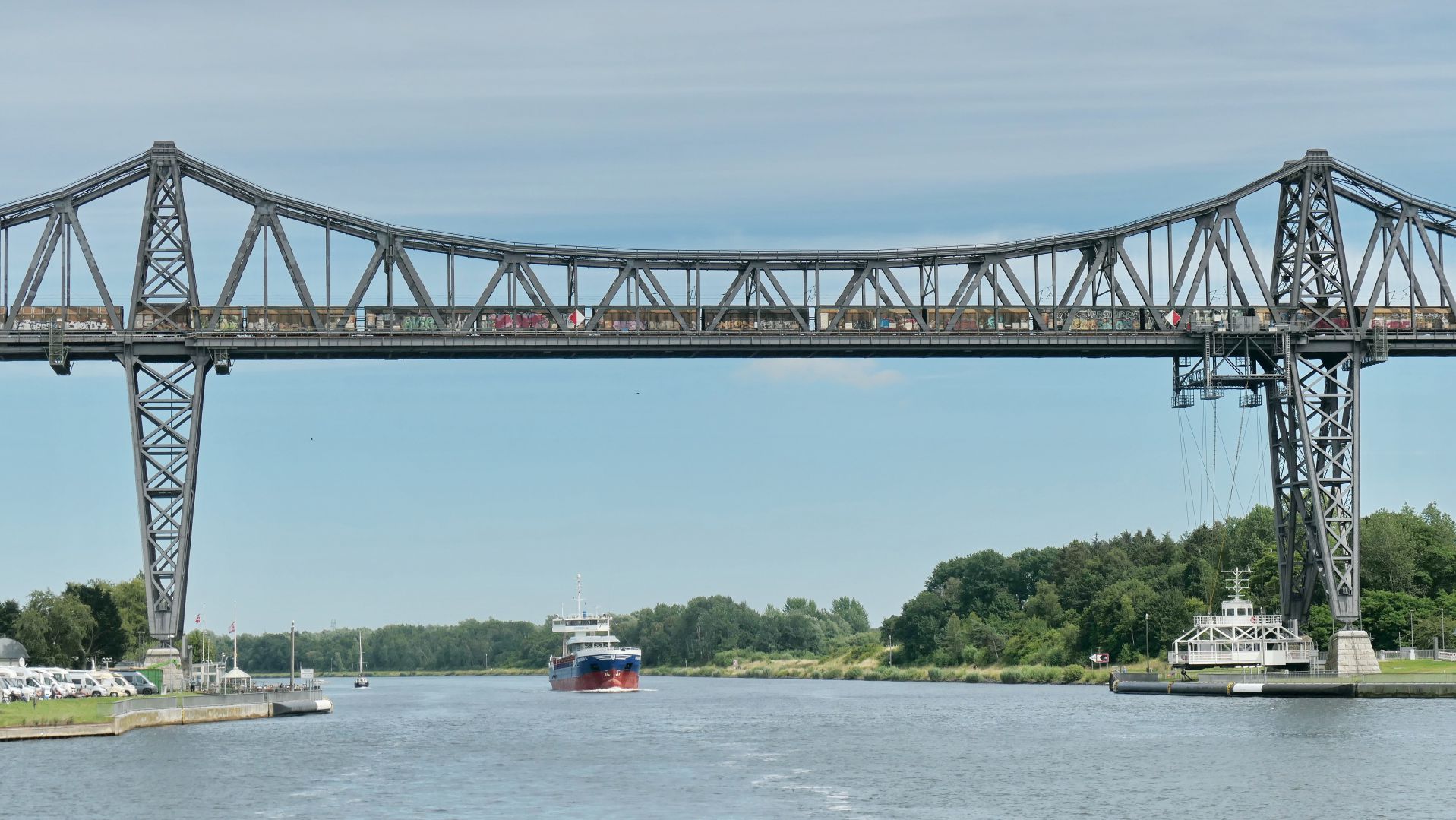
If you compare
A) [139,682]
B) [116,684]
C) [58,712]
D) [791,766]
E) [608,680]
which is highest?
[139,682]

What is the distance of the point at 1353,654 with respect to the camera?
105m

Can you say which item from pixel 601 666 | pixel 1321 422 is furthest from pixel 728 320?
pixel 601 666

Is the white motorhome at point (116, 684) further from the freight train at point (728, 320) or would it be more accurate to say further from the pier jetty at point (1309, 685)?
the pier jetty at point (1309, 685)

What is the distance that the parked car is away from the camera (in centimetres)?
9650

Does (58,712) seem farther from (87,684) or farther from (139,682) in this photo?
(87,684)

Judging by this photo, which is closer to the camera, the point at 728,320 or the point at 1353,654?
the point at 1353,654

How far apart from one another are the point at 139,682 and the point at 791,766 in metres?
44.6

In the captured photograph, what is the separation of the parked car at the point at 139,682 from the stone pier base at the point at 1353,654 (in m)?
66.2

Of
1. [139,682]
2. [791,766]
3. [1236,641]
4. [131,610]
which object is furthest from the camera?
[131,610]

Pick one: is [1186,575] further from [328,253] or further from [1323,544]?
[328,253]

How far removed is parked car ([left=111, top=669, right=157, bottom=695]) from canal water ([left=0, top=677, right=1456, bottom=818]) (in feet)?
13.8

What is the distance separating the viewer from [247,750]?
257 ft

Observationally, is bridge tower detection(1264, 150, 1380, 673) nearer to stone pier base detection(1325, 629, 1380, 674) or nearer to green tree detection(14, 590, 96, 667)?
stone pier base detection(1325, 629, 1380, 674)

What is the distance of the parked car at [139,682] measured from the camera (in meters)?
96.5
